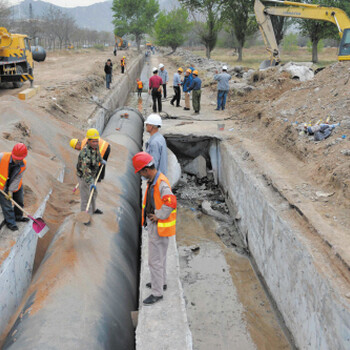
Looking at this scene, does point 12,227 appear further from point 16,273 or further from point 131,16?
point 131,16

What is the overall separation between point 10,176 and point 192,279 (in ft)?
13.5

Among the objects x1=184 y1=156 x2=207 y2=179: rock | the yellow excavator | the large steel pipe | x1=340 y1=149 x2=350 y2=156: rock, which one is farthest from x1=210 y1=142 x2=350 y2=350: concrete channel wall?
the yellow excavator

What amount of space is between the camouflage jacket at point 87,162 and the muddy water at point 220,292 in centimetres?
311

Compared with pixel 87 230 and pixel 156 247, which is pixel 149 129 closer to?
pixel 87 230

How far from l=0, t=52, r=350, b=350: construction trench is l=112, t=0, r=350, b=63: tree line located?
2611 cm

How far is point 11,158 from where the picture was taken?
4.88 m

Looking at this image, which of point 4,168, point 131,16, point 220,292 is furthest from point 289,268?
point 131,16

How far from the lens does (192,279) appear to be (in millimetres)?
7289

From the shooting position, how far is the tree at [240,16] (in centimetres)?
3453

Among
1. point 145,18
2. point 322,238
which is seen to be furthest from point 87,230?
point 145,18

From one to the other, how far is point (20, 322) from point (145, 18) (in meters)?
69.7

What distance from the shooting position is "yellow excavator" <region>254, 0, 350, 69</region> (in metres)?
12.5

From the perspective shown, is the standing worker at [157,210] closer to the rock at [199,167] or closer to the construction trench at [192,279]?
the construction trench at [192,279]

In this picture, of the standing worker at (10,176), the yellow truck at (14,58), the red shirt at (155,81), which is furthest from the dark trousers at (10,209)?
→ the yellow truck at (14,58)
